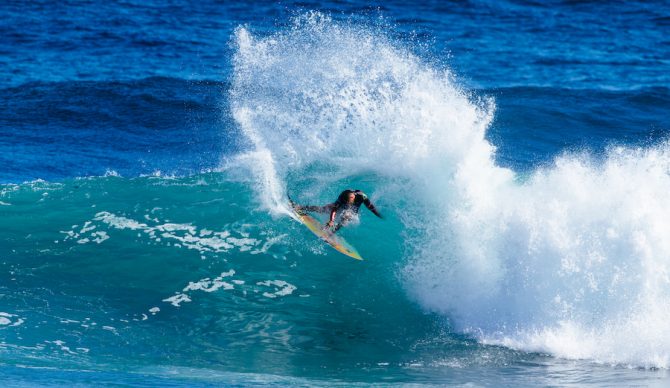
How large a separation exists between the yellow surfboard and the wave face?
36.8 inches

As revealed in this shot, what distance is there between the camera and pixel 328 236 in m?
13.4

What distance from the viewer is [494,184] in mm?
13203

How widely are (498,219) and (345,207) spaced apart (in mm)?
2466

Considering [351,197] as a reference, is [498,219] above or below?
below

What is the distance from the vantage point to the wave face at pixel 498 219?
11.7 m

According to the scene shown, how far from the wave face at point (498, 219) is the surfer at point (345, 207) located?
1056 millimetres

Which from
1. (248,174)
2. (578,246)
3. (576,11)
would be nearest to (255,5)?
(576,11)

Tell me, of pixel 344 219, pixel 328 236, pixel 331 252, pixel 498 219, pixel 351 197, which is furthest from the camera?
pixel 331 252

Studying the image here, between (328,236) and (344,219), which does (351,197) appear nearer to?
(344,219)

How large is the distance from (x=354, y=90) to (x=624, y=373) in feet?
27.6

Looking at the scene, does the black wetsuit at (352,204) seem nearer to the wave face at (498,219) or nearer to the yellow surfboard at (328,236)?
the yellow surfboard at (328,236)

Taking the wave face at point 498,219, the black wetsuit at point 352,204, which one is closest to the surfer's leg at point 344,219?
the black wetsuit at point 352,204

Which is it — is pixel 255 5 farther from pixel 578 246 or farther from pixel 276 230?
pixel 578 246

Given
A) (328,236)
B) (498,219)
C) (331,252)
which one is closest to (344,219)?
(328,236)
